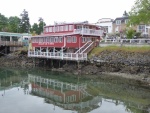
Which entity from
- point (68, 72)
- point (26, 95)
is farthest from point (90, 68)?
point (26, 95)

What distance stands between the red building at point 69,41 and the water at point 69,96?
17.9ft

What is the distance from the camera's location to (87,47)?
44.6 m

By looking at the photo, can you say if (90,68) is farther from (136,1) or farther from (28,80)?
(136,1)

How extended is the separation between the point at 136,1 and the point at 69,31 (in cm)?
1616

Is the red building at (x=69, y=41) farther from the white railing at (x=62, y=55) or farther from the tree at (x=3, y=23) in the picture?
the tree at (x=3, y=23)

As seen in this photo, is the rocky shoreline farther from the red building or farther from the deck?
the deck

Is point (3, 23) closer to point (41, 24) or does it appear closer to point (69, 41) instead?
point (41, 24)

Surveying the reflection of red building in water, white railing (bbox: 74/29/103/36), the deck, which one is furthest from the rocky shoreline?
the deck

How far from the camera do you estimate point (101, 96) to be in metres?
28.1

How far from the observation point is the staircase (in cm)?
4407

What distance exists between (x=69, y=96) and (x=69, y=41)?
19.4 m

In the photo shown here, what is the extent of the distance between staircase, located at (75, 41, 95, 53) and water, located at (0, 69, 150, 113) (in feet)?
19.4

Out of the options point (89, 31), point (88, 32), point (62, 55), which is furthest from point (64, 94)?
point (89, 31)

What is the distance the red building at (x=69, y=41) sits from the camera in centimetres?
4424
